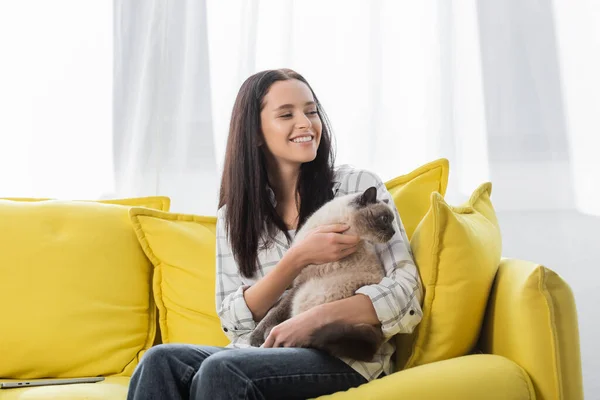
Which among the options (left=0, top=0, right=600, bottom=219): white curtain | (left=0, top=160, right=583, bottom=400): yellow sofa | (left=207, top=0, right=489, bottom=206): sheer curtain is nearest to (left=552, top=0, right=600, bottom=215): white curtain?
(left=0, top=0, right=600, bottom=219): white curtain

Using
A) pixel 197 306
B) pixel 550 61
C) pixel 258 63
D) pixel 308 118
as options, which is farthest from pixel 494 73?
pixel 197 306

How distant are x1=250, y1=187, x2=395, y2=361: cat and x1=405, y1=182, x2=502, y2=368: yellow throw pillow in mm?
107

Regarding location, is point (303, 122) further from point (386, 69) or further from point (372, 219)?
point (386, 69)

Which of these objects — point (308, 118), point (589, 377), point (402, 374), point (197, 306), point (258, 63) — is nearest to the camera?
point (402, 374)

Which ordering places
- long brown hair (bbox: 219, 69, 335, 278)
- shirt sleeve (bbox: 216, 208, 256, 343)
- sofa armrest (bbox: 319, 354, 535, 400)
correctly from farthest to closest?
1. long brown hair (bbox: 219, 69, 335, 278)
2. shirt sleeve (bbox: 216, 208, 256, 343)
3. sofa armrest (bbox: 319, 354, 535, 400)

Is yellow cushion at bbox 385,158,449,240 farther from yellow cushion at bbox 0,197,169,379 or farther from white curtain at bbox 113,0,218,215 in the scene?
white curtain at bbox 113,0,218,215

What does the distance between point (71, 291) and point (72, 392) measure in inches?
14.3

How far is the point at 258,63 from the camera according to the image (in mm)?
2697

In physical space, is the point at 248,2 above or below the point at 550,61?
above

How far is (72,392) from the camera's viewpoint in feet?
5.92

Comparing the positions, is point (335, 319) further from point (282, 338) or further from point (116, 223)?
point (116, 223)

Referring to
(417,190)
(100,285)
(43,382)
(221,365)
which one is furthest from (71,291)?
(417,190)

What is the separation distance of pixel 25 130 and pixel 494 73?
1.81 metres

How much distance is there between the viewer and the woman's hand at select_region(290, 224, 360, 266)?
1604mm
